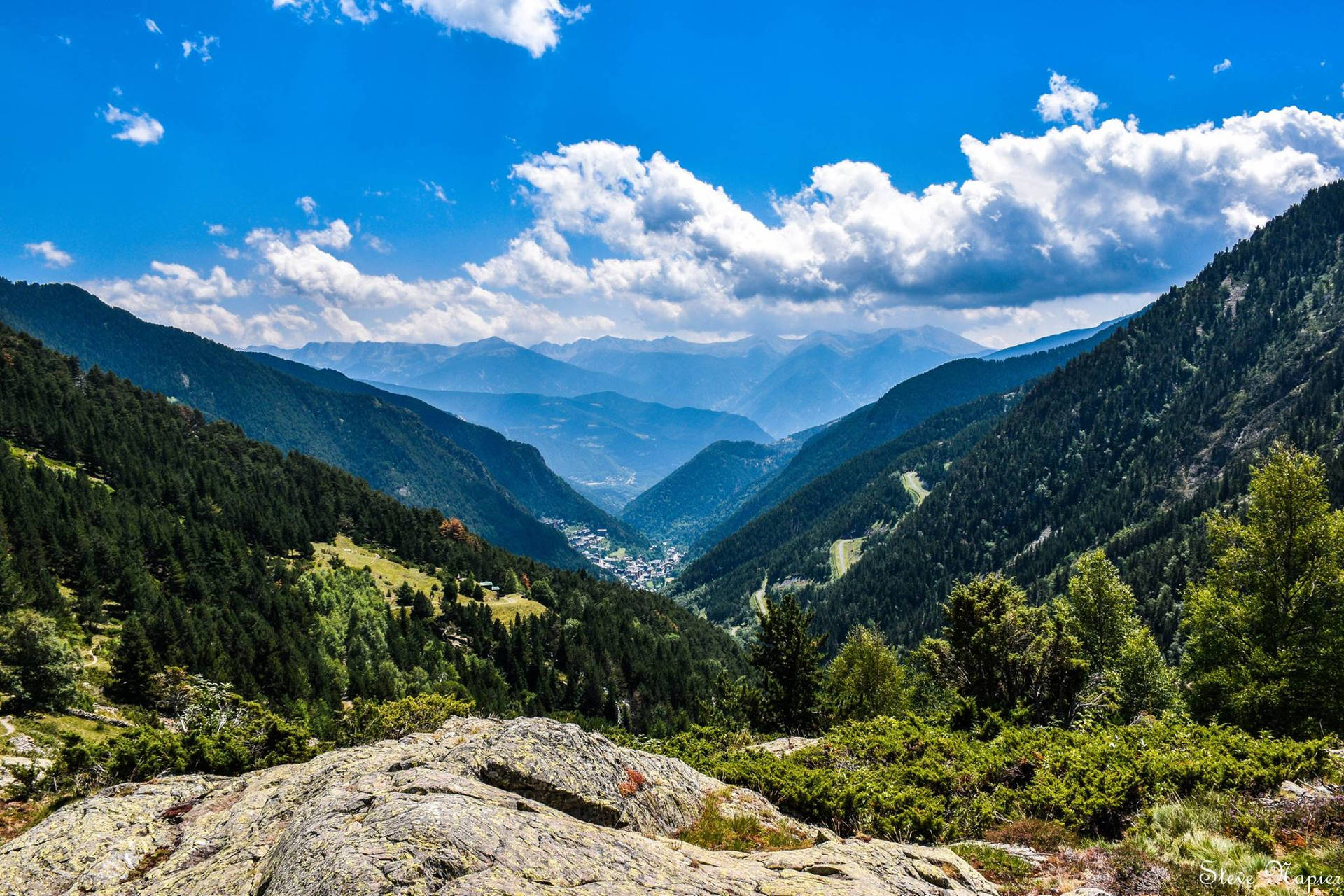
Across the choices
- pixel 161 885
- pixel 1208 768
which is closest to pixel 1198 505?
pixel 1208 768

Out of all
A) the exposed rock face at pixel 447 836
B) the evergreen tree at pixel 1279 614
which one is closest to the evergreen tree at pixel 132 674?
the exposed rock face at pixel 447 836

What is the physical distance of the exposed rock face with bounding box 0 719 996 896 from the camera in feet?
29.0

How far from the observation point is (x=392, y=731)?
24.9 m

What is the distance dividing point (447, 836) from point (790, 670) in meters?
35.1

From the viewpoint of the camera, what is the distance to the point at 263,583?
91.2m

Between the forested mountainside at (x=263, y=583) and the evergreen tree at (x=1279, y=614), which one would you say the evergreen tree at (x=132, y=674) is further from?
the evergreen tree at (x=1279, y=614)

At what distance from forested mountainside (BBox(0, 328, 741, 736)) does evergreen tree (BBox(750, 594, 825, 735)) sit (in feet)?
113

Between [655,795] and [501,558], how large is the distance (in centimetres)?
15614

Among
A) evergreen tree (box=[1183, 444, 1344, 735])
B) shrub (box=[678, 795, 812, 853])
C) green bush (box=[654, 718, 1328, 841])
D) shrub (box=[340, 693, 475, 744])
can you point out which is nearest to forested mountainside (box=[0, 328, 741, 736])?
shrub (box=[340, 693, 475, 744])

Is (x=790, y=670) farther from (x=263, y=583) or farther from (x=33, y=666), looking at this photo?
(x=263, y=583)

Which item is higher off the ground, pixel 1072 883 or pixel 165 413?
pixel 165 413

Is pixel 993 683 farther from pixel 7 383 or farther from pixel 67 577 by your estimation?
pixel 7 383

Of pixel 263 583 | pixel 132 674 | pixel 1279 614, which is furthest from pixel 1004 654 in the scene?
pixel 263 583

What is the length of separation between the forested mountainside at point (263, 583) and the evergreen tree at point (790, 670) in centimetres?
3436
